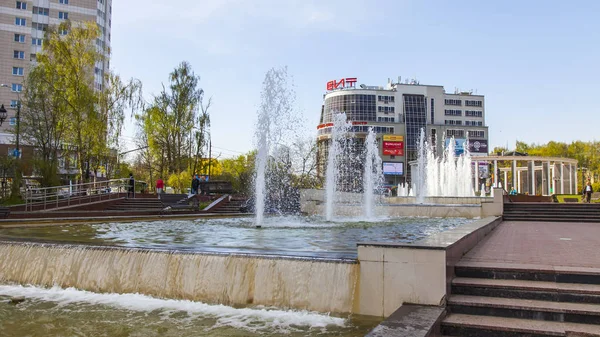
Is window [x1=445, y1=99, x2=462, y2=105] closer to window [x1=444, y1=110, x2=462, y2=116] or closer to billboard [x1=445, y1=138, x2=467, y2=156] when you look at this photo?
window [x1=444, y1=110, x2=462, y2=116]

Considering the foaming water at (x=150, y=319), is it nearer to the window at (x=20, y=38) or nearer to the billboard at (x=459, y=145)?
the window at (x=20, y=38)

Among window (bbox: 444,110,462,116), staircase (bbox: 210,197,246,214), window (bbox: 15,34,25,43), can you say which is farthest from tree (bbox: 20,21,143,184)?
window (bbox: 444,110,462,116)

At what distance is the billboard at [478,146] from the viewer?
9994cm

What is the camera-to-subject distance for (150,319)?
639 cm

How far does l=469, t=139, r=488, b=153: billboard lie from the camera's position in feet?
328

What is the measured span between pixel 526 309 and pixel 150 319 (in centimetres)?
466

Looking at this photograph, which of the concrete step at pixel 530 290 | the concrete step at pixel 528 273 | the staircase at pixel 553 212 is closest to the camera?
the concrete step at pixel 530 290

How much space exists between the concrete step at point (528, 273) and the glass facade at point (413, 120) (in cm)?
9558

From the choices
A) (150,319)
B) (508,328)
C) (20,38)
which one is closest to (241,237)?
(150,319)

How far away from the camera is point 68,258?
27.7 feet

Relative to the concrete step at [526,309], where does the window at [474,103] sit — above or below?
above

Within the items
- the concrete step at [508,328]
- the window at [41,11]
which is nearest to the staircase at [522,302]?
the concrete step at [508,328]

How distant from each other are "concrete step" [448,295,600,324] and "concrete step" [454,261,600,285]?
49 cm

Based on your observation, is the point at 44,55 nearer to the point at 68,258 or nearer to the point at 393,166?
the point at 68,258
